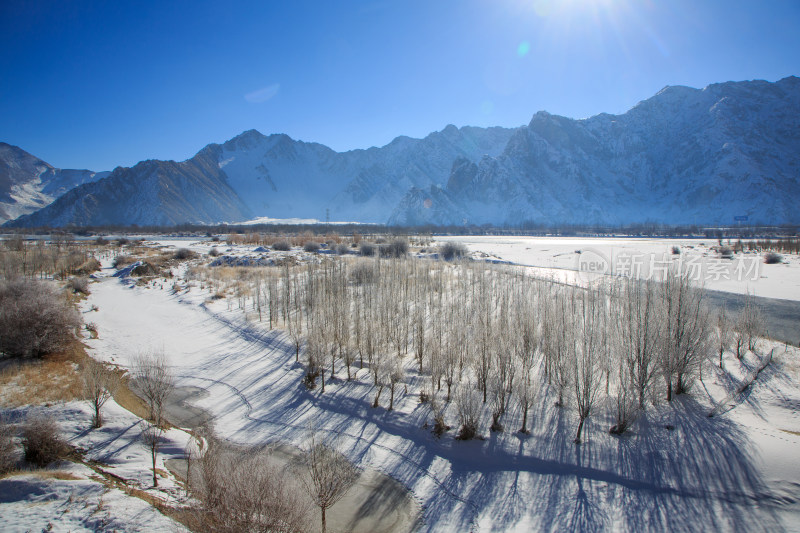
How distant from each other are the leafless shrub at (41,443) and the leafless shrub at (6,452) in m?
0.21

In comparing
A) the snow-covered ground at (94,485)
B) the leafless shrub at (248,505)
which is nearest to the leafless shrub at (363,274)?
the snow-covered ground at (94,485)

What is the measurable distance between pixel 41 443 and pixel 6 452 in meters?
0.55

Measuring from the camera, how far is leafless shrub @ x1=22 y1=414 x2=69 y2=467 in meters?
8.09

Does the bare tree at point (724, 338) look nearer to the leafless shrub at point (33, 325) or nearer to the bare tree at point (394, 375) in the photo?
the bare tree at point (394, 375)

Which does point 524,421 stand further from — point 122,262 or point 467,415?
point 122,262

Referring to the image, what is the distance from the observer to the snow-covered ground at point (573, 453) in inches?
274

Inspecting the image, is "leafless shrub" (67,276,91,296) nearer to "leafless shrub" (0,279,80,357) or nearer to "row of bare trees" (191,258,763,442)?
"leafless shrub" (0,279,80,357)

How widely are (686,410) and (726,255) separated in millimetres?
47636

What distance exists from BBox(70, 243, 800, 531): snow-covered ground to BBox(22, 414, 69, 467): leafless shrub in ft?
11.7

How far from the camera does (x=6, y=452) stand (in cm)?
772

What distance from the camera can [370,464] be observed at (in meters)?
9.02

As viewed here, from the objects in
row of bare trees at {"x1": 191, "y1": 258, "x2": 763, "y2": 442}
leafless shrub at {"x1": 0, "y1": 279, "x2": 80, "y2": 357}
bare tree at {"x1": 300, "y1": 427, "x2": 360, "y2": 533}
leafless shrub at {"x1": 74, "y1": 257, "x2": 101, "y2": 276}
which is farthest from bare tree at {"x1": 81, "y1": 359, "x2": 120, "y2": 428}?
leafless shrub at {"x1": 74, "y1": 257, "x2": 101, "y2": 276}

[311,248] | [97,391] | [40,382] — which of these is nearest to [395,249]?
[311,248]

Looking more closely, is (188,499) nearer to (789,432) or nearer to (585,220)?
(789,432)
